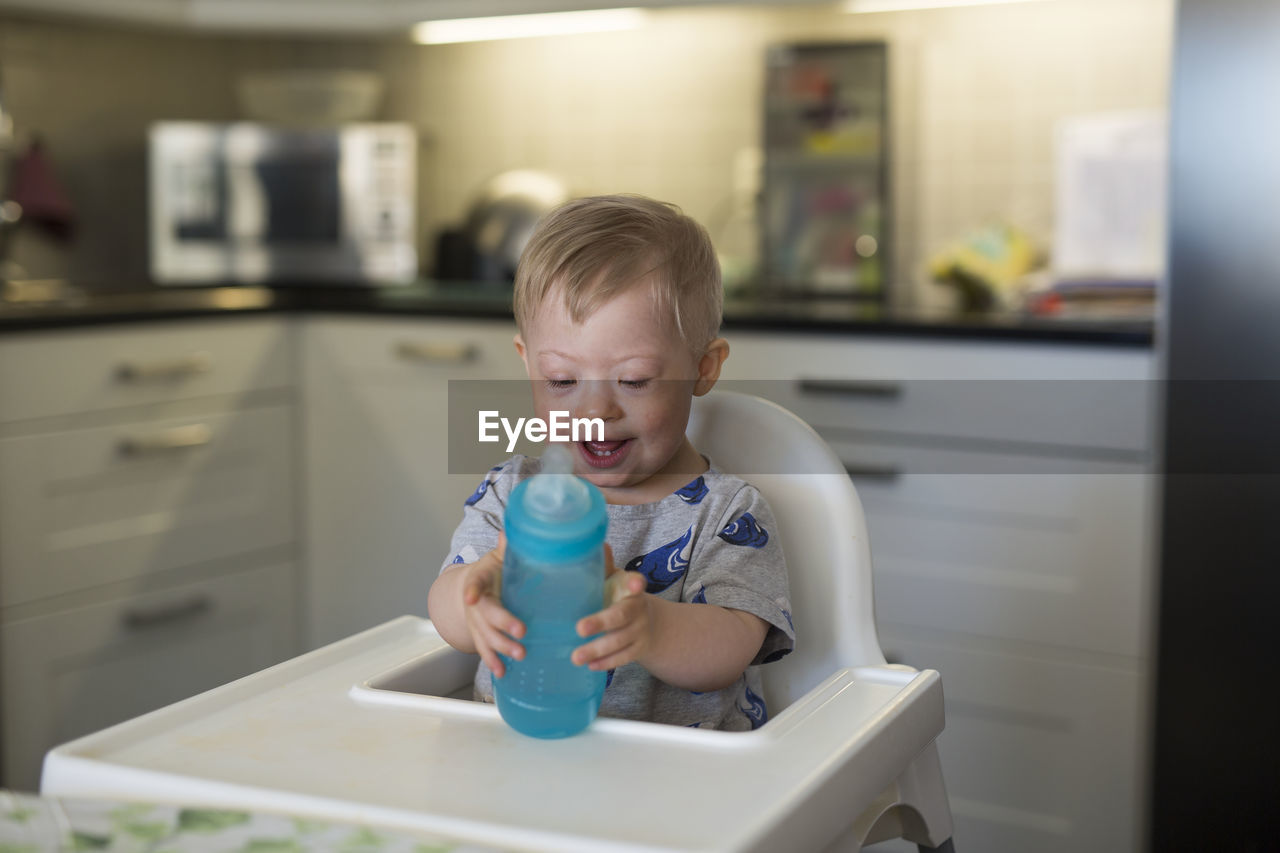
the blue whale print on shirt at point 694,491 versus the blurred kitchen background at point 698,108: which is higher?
the blurred kitchen background at point 698,108

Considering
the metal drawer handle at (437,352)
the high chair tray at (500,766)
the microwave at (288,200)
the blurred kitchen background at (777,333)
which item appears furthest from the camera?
the microwave at (288,200)

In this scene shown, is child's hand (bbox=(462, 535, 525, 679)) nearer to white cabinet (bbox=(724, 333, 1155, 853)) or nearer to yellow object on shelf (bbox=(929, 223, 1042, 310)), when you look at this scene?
white cabinet (bbox=(724, 333, 1155, 853))

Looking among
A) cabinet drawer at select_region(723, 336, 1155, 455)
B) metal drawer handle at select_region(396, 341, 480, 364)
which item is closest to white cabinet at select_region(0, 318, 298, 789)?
metal drawer handle at select_region(396, 341, 480, 364)

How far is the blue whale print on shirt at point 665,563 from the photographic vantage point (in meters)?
0.95

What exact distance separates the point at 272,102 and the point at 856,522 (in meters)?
2.18

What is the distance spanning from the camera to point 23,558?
2092 millimetres

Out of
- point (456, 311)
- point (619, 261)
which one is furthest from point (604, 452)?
point (456, 311)

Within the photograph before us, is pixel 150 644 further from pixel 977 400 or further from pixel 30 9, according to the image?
pixel 977 400

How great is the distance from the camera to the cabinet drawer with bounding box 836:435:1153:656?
1894 millimetres

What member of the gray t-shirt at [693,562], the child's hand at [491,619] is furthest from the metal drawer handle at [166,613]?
the child's hand at [491,619]

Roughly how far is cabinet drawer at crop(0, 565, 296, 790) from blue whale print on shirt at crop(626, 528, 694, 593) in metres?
1.50

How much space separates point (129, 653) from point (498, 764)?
1764mm

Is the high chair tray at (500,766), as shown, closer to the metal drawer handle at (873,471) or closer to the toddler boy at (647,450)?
the toddler boy at (647,450)

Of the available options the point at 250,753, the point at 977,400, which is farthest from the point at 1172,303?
the point at 250,753
